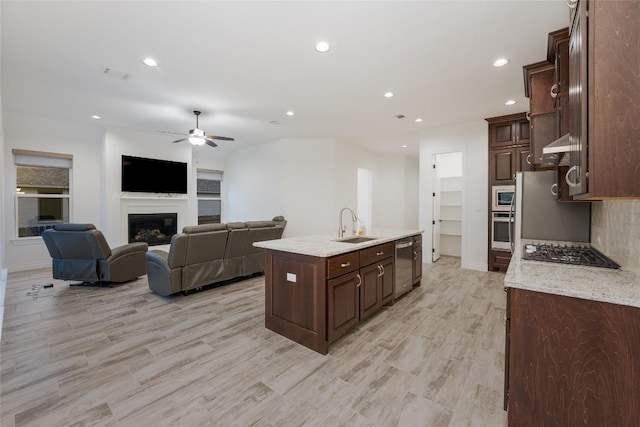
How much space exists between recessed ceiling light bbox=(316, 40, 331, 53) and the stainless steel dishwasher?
2378 mm

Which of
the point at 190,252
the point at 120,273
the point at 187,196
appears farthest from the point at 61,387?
the point at 187,196

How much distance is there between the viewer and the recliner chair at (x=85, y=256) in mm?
4082

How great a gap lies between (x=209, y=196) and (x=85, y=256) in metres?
4.53

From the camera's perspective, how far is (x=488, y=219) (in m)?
5.23

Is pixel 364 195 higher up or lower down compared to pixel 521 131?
lower down

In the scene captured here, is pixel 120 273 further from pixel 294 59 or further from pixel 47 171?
pixel 294 59

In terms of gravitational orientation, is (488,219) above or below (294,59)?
below

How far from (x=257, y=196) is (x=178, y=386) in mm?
5856

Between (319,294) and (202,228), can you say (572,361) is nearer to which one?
(319,294)

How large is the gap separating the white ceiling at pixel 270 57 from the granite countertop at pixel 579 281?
83.9 inches

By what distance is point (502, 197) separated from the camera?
5.04m

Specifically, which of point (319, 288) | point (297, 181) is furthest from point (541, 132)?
point (297, 181)

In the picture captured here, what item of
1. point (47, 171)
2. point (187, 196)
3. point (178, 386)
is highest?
point (47, 171)

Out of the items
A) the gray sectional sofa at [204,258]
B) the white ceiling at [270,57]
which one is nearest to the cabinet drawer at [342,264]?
the white ceiling at [270,57]
